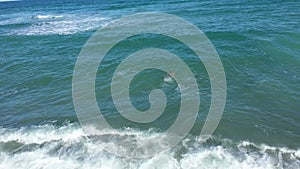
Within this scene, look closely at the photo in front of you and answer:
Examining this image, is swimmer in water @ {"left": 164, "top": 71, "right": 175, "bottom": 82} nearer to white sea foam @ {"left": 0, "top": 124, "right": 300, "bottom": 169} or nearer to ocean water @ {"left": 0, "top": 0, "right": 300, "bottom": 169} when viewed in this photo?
ocean water @ {"left": 0, "top": 0, "right": 300, "bottom": 169}

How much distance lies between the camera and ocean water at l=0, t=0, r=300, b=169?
577 inches

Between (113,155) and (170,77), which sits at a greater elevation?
(170,77)

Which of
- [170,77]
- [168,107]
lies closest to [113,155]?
[168,107]

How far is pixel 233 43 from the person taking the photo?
28.9 metres

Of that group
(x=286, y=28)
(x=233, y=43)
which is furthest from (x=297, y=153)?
(x=286, y=28)

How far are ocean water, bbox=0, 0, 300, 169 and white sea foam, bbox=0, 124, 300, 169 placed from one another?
45mm

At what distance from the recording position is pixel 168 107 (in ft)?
63.1

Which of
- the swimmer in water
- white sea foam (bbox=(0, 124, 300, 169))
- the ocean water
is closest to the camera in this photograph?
white sea foam (bbox=(0, 124, 300, 169))

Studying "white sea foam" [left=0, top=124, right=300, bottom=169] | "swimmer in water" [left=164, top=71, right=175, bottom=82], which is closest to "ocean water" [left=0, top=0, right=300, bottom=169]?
"white sea foam" [left=0, top=124, right=300, bottom=169]

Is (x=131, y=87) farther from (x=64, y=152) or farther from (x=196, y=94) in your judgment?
(x=64, y=152)

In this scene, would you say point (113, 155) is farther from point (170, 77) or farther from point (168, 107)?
point (170, 77)

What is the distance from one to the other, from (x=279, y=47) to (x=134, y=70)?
491 inches

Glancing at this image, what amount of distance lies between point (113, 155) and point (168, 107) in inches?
217

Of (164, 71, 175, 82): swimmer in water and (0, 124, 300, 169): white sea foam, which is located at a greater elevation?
(164, 71, 175, 82): swimmer in water
